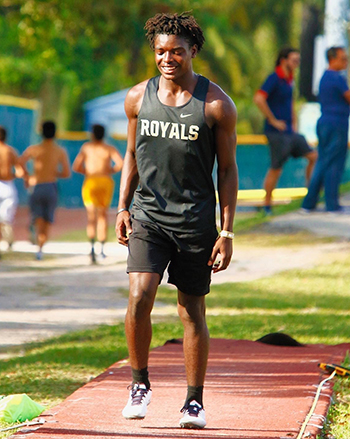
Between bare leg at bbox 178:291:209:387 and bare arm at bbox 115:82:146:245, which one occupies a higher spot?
bare arm at bbox 115:82:146:245

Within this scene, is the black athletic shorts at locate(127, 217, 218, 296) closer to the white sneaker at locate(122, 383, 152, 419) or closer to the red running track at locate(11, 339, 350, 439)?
the white sneaker at locate(122, 383, 152, 419)

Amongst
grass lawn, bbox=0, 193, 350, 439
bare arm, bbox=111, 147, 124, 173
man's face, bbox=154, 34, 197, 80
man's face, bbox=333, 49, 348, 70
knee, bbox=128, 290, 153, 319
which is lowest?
grass lawn, bbox=0, 193, 350, 439

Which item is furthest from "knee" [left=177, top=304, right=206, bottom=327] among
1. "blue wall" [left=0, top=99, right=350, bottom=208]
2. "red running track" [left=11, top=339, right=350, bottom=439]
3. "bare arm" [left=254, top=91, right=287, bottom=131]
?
"blue wall" [left=0, top=99, right=350, bottom=208]

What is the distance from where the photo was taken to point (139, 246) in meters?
4.37

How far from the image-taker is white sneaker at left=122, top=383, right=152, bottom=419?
4387 millimetres

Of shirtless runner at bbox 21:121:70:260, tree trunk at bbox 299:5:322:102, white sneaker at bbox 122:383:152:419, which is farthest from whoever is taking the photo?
tree trunk at bbox 299:5:322:102

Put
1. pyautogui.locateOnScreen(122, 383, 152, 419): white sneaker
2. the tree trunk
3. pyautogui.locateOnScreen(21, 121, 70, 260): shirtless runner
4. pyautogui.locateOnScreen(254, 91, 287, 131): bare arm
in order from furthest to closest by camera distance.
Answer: the tree trunk
pyautogui.locateOnScreen(254, 91, 287, 131): bare arm
pyautogui.locateOnScreen(21, 121, 70, 260): shirtless runner
pyautogui.locateOnScreen(122, 383, 152, 419): white sneaker

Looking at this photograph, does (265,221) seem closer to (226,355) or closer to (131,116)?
(226,355)

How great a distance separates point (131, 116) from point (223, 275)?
19.6ft

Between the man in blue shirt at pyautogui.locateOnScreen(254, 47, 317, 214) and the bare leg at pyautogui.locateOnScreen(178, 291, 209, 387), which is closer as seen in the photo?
the bare leg at pyautogui.locateOnScreen(178, 291, 209, 387)

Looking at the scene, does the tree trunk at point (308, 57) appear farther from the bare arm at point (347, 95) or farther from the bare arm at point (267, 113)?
the bare arm at point (347, 95)

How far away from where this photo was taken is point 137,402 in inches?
173

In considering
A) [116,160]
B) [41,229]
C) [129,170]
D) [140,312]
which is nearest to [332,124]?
[116,160]

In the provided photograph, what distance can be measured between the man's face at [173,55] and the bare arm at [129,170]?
200 millimetres
